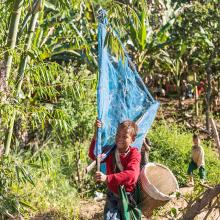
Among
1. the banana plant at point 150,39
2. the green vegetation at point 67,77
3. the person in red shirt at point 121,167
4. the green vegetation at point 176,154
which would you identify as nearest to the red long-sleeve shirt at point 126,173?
the person in red shirt at point 121,167

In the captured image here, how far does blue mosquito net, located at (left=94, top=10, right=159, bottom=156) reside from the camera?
4986 millimetres

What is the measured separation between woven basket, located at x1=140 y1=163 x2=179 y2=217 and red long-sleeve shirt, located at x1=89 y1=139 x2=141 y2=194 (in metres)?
0.14

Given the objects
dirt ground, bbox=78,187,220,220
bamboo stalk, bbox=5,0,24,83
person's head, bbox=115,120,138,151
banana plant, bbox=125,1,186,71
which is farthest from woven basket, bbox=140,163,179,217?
banana plant, bbox=125,1,186,71

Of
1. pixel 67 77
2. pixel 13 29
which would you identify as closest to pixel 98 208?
pixel 67 77

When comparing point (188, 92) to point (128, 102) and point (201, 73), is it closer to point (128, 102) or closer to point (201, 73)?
point (201, 73)

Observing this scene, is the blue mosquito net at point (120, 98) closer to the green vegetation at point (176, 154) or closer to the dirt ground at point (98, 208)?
the dirt ground at point (98, 208)

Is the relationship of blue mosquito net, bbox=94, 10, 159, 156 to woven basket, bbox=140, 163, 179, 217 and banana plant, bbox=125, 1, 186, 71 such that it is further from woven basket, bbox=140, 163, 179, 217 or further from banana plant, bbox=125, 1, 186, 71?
banana plant, bbox=125, 1, 186, 71

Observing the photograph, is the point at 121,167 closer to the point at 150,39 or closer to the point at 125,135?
the point at 125,135

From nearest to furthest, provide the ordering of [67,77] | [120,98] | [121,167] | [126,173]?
[126,173] < [121,167] < [120,98] < [67,77]

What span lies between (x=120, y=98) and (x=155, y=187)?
1.35 meters

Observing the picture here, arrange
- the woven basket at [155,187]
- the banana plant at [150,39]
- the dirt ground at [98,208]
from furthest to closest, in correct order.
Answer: the banana plant at [150,39], the dirt ground at [98,208], the woven basket at [155,187]

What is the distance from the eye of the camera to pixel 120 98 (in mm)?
6016

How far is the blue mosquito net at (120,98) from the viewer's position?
16.4 feet

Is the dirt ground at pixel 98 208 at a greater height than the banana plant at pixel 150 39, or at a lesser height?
lesser
